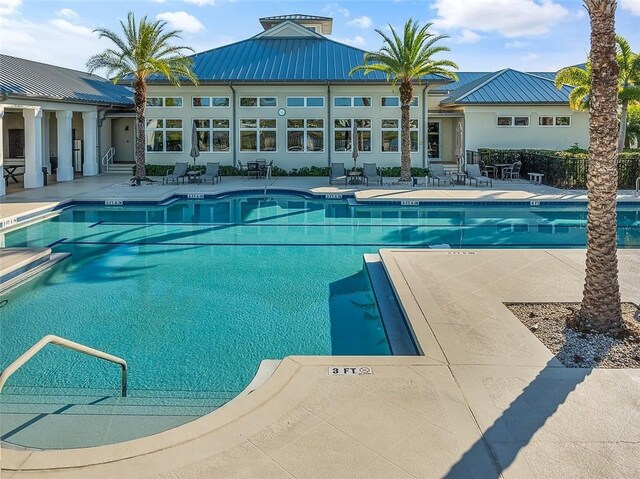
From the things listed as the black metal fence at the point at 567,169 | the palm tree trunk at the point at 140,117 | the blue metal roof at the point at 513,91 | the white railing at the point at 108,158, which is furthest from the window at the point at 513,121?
the white railing at the point at 108,158

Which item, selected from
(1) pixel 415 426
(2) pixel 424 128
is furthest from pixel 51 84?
(1) pixel 415 426

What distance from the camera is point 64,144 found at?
2228 centimetres

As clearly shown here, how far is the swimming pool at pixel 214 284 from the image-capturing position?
603 cm

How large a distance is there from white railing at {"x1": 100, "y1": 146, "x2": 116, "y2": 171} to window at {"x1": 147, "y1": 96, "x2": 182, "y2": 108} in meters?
4.10

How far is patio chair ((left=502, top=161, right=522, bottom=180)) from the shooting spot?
23.9 meters

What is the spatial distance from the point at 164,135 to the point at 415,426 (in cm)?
2357

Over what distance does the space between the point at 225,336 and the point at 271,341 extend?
1.95 feet

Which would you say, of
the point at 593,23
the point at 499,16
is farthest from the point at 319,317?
the point at 499,16

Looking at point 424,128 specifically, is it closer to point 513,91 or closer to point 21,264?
point 513,91

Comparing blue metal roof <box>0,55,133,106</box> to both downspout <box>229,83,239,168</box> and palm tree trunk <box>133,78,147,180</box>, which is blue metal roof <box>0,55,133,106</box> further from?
downspout <box>229,83,239,168</box>

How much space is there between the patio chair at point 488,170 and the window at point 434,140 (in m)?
4.92

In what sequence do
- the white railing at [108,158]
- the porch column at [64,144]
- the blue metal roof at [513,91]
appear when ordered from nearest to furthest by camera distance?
the porch column at [64,144] → the blue metal roof at [513,91] → the white railing at [108,158]

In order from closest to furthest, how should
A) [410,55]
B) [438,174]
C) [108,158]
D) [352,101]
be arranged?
1. [410,55]
2. [438,174]
3. [352,101]
4. [108,158]

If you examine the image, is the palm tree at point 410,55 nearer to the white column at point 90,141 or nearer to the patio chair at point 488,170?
the patio chair at point 488,170
